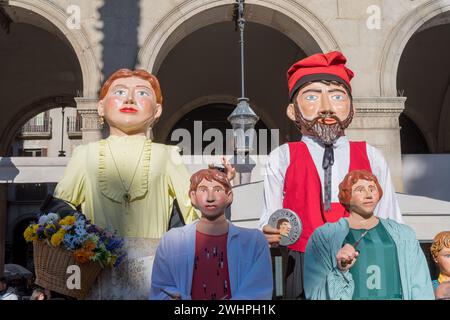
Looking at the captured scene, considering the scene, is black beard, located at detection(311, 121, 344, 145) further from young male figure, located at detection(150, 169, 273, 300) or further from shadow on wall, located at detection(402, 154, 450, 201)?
shadow on wall, located at detection(402, 154, 450, 201)

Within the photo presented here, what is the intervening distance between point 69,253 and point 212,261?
873 mm

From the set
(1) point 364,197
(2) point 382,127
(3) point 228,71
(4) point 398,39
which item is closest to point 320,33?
(4) point 398,39

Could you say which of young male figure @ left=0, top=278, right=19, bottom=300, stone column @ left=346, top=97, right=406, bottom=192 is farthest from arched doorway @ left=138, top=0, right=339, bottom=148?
young male figure @ left=0, top=278, right=19, bottom=300

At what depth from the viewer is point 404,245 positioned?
Answer: 3518mm

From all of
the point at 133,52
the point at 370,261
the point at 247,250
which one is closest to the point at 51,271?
the point at 247,250

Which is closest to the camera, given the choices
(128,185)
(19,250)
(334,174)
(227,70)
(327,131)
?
(128,185)

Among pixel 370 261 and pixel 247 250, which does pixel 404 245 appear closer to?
pixel 370 261

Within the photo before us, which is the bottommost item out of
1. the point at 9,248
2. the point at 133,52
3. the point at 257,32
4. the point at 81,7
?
the point at 9,248

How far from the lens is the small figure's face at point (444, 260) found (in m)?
4.40

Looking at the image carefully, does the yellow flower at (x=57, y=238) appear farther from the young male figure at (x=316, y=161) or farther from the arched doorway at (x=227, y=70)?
the arched doorway at (x=227, y=70)

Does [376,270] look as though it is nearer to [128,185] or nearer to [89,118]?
[128,185]

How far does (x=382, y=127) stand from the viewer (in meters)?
9.15

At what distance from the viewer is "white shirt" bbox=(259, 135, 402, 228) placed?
13.2 feet
